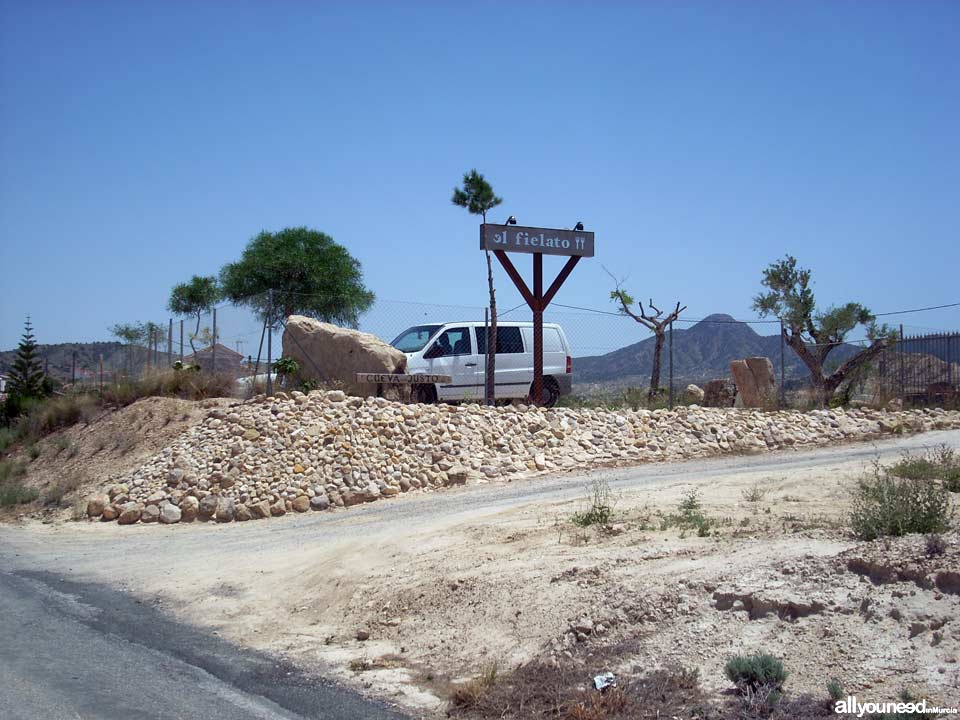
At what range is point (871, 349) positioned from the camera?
2105 cm

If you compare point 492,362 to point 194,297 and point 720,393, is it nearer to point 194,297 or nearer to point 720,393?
point 720,393

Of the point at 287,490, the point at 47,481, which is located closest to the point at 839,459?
the point at 287,490

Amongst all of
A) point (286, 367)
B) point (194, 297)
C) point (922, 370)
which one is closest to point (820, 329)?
point (922, 370)

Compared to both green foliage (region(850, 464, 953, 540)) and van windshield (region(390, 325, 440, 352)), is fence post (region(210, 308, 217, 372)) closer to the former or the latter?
van windshield (region(390, 325, 440, 352))

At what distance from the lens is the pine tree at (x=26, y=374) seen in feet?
72.6

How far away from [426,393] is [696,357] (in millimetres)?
15446

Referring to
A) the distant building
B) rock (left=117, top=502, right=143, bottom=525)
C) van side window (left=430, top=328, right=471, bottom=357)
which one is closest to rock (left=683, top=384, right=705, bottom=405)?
van side window (left=430, top=328, right=471, bottom=357)

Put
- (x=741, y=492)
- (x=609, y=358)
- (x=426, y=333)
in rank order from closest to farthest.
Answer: (x=741, y=492)
(x=426, y=333)
(x=609, y=358)

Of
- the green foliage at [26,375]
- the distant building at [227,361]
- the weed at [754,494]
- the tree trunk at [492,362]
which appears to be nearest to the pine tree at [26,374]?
the green foliage at [26,375]

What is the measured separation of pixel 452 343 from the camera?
17.7 metres

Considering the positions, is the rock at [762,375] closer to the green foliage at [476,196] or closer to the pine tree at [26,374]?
the green foliage at [476,196]

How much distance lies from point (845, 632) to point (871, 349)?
56.6 feet

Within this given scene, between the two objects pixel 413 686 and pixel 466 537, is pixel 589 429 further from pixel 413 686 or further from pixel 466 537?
pixel 413 686

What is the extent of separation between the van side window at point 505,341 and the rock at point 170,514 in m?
7.19
